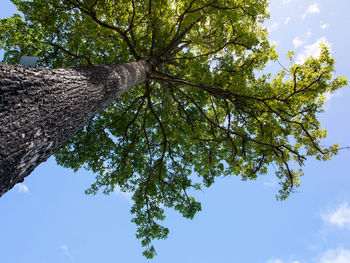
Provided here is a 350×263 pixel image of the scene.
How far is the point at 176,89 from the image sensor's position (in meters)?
7.42

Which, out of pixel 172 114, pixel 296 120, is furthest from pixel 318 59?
pixel 172 114

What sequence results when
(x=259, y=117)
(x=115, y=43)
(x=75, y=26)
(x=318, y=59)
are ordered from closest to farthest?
(x=318, y=59) → (x=259, y=117) → (x=75, y=26) → (x=115, y=43)

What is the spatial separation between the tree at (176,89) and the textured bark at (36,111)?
8.3 inches

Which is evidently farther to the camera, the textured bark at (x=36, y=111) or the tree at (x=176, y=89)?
the tree at (x=176, y=89)

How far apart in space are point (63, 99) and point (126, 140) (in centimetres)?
628

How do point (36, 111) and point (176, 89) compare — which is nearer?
point (36, 111)

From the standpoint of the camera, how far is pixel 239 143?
714 centimetres

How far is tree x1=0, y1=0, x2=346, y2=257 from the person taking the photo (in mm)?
5918

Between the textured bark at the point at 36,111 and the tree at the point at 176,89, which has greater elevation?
the tree at the point at 176,89

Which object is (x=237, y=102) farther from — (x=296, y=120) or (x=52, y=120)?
(x=52, y=120)

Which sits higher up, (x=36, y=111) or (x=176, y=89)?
(x=176, y=89)

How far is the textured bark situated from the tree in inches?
8.3

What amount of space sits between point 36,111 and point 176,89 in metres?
5.64

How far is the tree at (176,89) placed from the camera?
5918mm
